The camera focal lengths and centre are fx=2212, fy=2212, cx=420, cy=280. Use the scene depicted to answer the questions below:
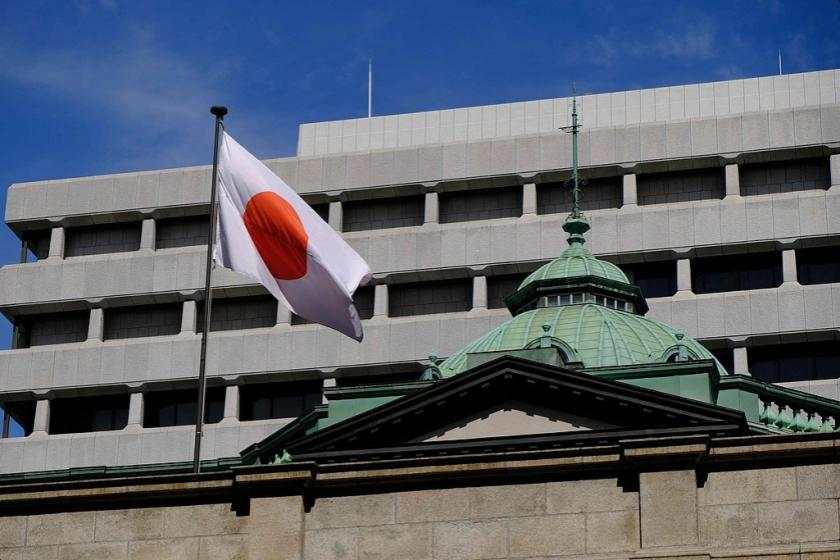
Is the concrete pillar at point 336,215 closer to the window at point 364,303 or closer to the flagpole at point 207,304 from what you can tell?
the window at point 364,303

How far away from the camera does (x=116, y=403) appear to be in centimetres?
9294

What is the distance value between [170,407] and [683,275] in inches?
872

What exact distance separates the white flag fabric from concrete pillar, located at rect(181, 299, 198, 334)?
4512cm

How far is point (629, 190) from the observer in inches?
3467

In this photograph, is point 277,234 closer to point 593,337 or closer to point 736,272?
point 593,337

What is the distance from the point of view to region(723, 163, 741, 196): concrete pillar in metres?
86.9

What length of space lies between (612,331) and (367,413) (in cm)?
1329

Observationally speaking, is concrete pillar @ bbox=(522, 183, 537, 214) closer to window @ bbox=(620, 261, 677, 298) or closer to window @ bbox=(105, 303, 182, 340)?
window @ bbox=(620, 261, 677, 298)

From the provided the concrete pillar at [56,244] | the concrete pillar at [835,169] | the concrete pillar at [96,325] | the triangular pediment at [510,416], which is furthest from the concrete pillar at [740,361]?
the concrete pillar at [56,244]

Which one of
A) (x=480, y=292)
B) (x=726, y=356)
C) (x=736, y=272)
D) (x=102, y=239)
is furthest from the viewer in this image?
(x=102, y=239)

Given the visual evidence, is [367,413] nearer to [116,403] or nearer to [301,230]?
[301,230]

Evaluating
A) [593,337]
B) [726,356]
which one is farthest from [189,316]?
[593,337]

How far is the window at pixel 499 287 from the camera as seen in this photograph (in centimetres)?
8869

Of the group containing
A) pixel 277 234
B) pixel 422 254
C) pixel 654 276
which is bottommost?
pixel 277 234
